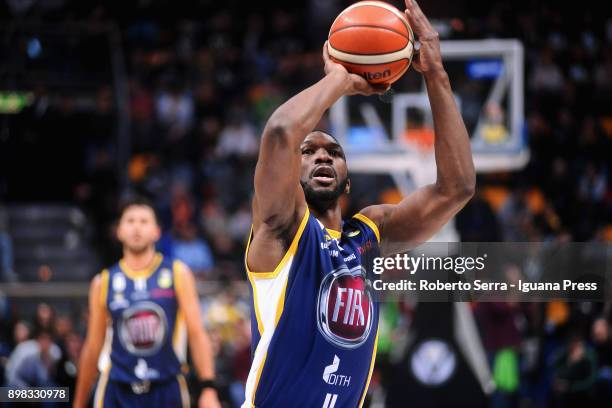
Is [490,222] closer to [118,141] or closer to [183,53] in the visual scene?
[118,141]

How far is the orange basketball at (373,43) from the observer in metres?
3.60

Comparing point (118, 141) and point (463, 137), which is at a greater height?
point (463, 137)

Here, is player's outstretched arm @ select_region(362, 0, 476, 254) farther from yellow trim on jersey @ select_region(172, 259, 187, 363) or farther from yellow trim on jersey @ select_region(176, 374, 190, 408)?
yellow trim on jersey @ select_region(176, 374, 190, 408)

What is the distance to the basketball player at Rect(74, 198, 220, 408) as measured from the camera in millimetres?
5855

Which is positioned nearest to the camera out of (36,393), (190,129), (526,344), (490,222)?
(36,393)

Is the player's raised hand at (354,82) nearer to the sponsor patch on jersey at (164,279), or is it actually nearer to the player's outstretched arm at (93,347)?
the sponsor patch on jersey at (164,279)

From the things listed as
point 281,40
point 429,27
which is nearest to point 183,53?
point 281,40

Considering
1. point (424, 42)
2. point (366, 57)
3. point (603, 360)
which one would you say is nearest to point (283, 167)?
point (366, 57)

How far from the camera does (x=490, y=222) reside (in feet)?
36.5

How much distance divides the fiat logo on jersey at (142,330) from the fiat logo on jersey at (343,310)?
8.68 ft

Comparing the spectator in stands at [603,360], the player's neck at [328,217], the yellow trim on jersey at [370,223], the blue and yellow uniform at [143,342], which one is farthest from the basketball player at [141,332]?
the spectator in stands at [603,360]

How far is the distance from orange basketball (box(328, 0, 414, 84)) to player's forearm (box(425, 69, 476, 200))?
162 millimetres

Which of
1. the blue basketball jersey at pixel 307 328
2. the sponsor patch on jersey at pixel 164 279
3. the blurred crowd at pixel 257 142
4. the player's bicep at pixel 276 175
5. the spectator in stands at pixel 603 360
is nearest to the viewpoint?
the player's bicep at pixel 276 175

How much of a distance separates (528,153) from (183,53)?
570 centimetres
